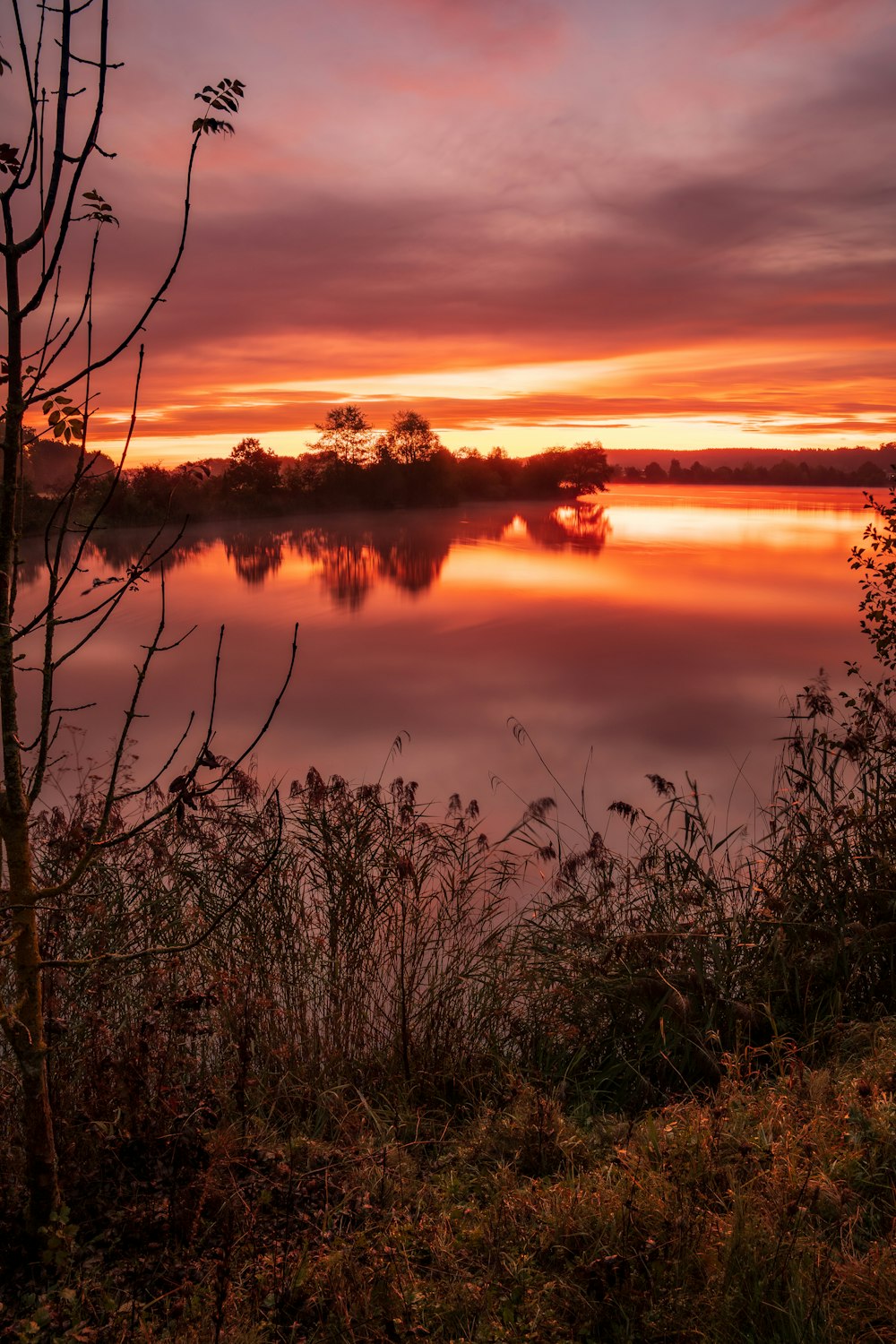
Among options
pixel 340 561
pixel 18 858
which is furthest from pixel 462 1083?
pixel 340 561

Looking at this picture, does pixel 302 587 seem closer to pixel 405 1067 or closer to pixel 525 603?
pixel 525 603

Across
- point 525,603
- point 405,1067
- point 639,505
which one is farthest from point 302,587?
point 639,505

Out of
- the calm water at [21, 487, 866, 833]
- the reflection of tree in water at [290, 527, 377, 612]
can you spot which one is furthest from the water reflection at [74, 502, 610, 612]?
the calm water at [21, 487, 866, 833]

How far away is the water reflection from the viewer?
90.5ft

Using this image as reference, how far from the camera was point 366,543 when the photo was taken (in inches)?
1425

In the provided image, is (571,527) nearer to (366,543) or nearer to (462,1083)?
(366,543)

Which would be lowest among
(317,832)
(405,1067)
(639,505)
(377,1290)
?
(405,1067)

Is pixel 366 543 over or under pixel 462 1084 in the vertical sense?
over

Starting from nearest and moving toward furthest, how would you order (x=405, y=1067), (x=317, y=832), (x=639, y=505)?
(x=405, y=1067) → (x=317, y=832) → (x=639, y=505)

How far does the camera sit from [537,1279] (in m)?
2.83

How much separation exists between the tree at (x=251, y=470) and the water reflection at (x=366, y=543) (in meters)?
2.02

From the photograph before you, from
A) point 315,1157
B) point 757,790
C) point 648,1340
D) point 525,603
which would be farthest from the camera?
point 525,603

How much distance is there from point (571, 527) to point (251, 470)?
1671 cm

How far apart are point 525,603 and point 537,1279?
816 inches
